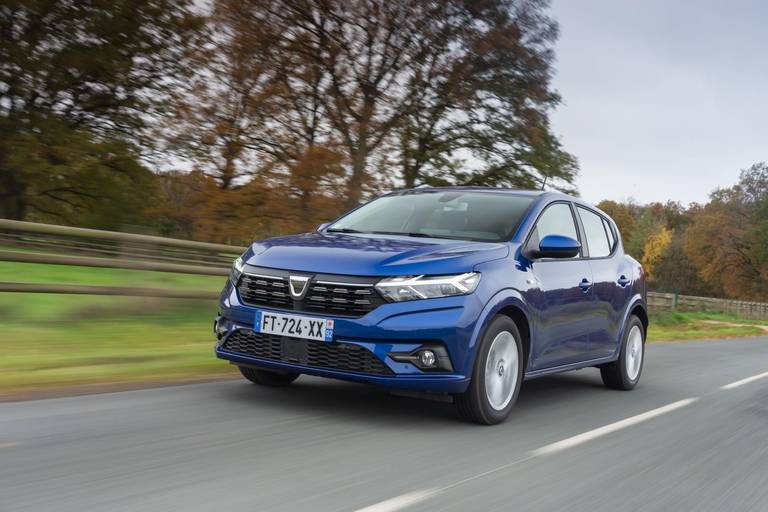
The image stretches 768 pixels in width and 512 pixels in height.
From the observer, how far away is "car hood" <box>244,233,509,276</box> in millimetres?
5465

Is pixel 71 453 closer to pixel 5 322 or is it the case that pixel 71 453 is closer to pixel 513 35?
pixel 5 322

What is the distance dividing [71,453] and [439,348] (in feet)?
7.11

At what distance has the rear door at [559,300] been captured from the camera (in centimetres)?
639

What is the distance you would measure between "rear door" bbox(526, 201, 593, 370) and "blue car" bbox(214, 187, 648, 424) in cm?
1

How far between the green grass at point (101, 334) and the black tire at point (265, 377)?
732 millimetres

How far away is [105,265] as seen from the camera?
977 cm

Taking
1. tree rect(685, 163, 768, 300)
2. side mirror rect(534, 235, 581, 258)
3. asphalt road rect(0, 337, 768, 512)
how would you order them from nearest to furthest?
asphalt road rect(0, 337, 768, 512)
side mirror rect(534, 235, 581, 258)
tree rect(685, 163, 768, 300)

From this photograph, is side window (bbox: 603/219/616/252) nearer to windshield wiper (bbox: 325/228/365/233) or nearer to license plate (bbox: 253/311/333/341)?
windshield wiper (bbox: 325/228/365/233)

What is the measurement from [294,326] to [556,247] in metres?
2.00

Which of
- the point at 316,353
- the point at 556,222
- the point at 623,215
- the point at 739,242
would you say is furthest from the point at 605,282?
the point at 623,215

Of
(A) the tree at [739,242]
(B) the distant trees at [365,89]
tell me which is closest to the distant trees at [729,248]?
(A) the tree at [739,242]

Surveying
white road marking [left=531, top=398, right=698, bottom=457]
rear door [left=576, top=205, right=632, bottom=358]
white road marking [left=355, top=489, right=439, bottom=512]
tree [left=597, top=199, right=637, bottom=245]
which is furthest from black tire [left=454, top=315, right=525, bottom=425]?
tree [left=597, top=199, right=637, bottom=245]

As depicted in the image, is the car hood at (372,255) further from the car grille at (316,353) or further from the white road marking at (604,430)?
the white road marking at (604,430)

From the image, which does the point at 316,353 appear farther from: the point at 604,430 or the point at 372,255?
the point at 604,430
